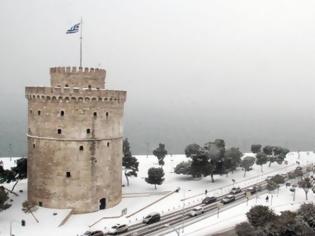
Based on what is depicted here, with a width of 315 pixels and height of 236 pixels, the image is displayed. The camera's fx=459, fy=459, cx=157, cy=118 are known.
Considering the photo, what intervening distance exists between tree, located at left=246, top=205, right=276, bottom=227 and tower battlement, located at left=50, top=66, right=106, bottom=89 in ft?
59.1

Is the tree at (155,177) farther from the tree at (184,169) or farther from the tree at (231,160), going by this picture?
the tree at (231,160)

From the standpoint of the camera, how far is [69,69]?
40938mm

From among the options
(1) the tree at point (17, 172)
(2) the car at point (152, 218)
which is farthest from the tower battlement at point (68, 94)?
(2) the car at point (152, 218)

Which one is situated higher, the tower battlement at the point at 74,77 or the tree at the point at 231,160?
the tower battlement at the point at 74,77

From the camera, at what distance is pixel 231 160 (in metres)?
55.3

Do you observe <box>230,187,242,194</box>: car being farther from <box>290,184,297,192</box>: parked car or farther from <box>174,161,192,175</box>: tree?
<box>174,161,192,175</box>: tree

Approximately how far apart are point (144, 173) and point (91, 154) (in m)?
18.7

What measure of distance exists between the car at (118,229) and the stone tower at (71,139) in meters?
5.29

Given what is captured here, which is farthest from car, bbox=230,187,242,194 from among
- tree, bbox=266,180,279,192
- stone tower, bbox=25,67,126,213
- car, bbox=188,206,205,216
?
stone tower, bbox=25,67,126,213

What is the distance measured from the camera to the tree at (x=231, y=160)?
5444 cm

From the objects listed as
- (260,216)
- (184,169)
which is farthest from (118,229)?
(184,169)

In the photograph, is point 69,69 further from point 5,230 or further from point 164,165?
point 164,165

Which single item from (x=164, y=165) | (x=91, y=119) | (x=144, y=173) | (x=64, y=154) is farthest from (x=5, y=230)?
(x=164, y=165)

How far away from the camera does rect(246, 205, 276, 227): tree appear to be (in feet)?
109
